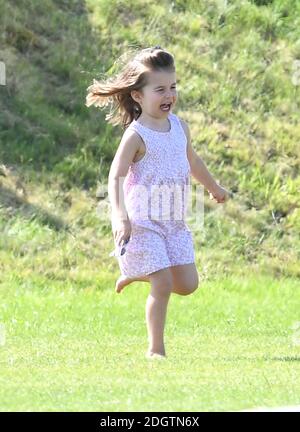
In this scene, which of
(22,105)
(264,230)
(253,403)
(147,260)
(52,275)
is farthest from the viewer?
(22,105)

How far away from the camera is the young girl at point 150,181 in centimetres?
835

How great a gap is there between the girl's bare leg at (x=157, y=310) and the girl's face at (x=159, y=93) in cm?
106

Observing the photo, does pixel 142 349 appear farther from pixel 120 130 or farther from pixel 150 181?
pixel 120 130

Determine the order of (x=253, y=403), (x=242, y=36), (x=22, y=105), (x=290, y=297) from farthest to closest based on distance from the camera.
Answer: (x=242, y=36) → (x=22, y=105) → (x=290, y=297) → (x=253, y=403)

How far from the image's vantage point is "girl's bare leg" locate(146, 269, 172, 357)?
8305mm

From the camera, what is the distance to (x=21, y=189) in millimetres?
14258

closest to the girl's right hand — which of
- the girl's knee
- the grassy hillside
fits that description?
the girl's knee

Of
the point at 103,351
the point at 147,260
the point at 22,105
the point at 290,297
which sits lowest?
the point at 22,105

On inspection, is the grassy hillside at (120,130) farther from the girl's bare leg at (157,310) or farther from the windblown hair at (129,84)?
the girl's bare leg at (157,310)

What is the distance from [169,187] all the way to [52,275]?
15.1 feet

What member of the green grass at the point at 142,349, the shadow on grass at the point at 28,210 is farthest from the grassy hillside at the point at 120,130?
the green grass at the point at 142,349

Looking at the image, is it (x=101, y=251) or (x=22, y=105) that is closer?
(x=101, y=251)

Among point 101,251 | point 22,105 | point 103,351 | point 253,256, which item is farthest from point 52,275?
point 103,351

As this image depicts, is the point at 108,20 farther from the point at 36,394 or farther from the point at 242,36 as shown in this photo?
the point at 36,394
